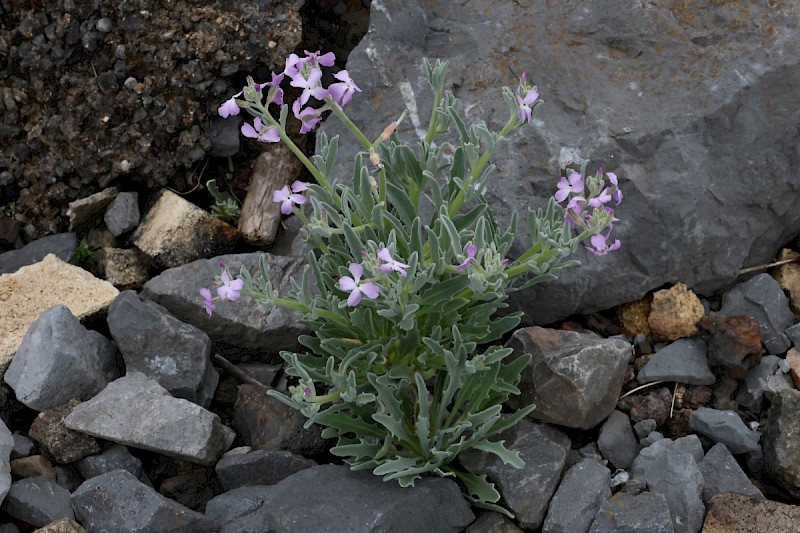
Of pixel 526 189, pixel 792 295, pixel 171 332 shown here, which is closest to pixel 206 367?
pixel 171 332

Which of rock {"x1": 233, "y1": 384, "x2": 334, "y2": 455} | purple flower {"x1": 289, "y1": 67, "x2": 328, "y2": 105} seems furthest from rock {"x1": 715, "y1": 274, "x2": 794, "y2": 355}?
purple flower {"x1": 289, "y1": 67, "x2": 328, "y2": 105}

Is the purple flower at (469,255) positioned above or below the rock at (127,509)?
above

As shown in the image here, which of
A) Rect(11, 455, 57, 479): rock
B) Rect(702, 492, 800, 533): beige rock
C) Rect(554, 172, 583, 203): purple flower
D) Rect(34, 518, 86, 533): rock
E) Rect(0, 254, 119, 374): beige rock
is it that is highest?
Rect(554, 172, 583, 203): purple flower

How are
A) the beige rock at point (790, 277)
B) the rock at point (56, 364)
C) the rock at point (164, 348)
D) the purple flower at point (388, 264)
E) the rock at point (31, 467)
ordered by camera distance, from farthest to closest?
1. the beige rock at point (790, 277)
2. the rock at point (164, 348)
3. the rock at point (56, 364)
4. the rock at point (31, 467)
5. the purple flower at point (388, 264)

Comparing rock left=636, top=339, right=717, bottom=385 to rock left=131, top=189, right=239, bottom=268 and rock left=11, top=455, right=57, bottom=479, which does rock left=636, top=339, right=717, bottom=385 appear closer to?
rock left=131, top=189, right=239, bottom=268

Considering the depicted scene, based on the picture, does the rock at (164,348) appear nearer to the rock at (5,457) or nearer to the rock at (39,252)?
the rock at (5,457)

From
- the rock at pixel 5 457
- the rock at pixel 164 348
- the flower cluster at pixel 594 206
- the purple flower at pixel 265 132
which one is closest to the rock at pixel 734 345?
the flower cluster at pixel 594 206
